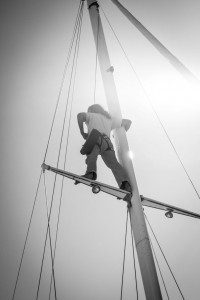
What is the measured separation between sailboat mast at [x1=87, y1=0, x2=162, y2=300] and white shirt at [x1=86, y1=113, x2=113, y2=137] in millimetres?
159

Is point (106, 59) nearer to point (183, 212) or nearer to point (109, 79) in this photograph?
point (109, 79)

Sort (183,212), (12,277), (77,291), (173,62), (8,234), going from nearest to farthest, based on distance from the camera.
Result: 1. (183,212)
2. (173,62)
3. (77,291)
4. (12,277)
5. (8,234)

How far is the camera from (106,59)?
21.6 ft

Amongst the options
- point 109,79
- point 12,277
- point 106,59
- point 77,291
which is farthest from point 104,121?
point 12,277

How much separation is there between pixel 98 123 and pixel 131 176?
127 centimetres

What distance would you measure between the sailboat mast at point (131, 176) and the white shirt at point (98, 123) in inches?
6.3

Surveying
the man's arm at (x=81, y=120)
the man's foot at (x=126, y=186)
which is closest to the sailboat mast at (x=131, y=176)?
the man's foot at (x=126, y=186)

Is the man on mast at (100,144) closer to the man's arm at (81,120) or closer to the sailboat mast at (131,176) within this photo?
the man's arm at (81,120)

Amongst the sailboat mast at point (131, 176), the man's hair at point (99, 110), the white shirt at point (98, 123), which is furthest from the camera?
the man's hair at point (99, 110)

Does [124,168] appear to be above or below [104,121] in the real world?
below

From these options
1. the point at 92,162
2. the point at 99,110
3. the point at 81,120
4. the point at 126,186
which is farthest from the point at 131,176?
the point at 99,110

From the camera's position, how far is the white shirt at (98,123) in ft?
18.3

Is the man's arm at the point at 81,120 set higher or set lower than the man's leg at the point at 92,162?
higher

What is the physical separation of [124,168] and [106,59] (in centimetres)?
276
